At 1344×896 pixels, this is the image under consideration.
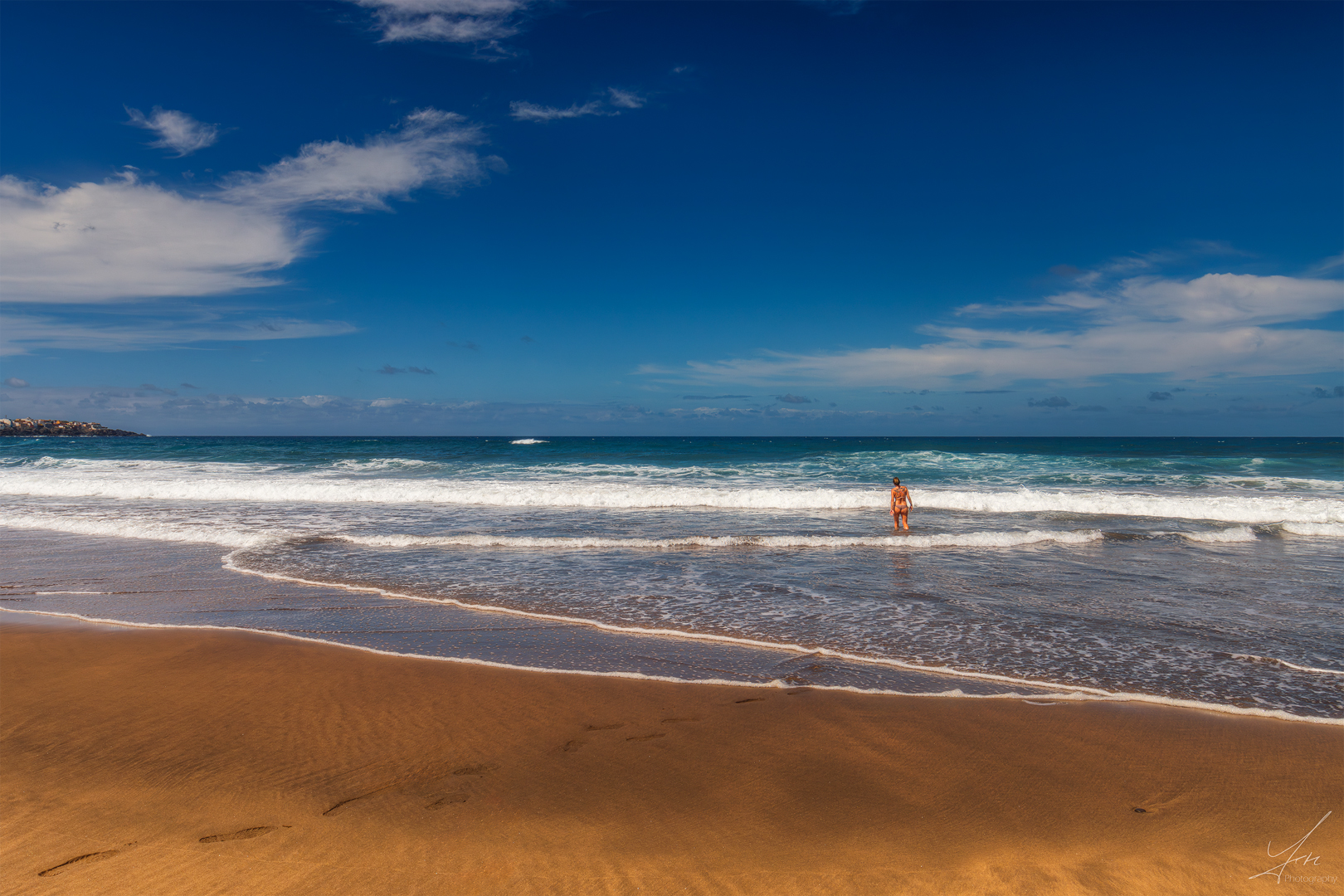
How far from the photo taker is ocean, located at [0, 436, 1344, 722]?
5.64m

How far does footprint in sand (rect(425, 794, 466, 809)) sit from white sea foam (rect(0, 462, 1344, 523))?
14533 mm

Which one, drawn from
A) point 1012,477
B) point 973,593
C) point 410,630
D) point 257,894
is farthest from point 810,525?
point 1012,477

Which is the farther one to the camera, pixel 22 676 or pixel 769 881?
pixel 22 676

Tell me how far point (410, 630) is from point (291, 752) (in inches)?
104

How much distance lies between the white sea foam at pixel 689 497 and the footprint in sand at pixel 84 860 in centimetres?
1499

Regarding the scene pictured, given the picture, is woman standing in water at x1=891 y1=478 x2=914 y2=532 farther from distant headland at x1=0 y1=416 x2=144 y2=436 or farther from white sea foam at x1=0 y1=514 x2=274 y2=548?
distant headland at x1=0 y1=416 x2=144 y2=436

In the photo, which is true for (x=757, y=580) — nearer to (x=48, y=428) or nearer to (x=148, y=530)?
(x=148, y=530)

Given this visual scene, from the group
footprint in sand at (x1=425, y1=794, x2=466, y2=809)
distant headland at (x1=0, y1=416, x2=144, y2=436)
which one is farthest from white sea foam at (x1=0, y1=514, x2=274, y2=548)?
distant headland at (x1=0, y1=416, x2=144, y2=436)

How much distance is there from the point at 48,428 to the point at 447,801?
102m

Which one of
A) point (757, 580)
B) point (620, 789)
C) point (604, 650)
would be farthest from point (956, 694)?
point (757, 580)

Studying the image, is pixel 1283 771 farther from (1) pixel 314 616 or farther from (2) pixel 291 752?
(1) pixel 314 616

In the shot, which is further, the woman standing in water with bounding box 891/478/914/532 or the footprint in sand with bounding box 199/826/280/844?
the woman standing in water with bounding box 891/478/914/532

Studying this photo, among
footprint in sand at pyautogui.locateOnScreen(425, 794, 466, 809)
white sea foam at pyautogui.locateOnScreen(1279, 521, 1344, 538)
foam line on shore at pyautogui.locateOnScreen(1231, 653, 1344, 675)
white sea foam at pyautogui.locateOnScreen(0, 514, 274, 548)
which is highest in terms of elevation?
white sea foam at pyautogui.locateOnScreen(0, 514, 274, 548)

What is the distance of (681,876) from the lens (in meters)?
2.77
